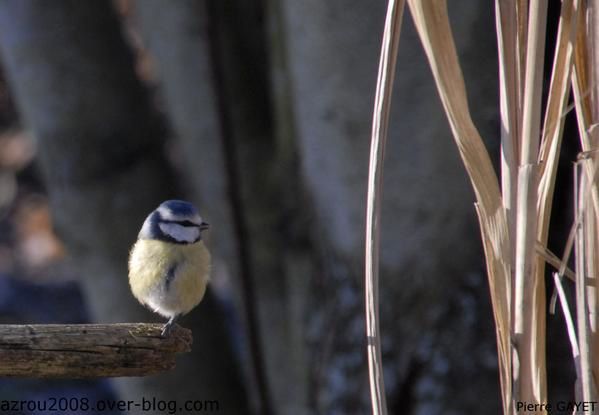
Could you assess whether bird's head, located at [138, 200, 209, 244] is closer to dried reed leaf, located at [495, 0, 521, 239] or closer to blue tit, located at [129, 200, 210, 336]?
blue tit, located at [129, 200, 210, 336]

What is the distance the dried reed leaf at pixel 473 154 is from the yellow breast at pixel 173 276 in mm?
630

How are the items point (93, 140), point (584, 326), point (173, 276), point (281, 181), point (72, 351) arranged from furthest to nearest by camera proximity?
point (281, 181), point (93, 140), point (173, 276), point (72, 351), point (584, 326)

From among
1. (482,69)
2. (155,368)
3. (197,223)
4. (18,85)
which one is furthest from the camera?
(18,85)

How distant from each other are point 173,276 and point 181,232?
0.28 ft

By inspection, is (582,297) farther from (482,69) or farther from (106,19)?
(106,19)

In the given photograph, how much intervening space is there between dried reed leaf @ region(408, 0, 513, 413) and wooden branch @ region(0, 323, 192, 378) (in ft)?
1.44

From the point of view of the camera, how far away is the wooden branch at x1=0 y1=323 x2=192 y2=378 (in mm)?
1140

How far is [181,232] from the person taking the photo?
1.61 metres

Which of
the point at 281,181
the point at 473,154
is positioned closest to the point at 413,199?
the point at 281,181

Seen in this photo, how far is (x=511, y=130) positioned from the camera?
1047 mm

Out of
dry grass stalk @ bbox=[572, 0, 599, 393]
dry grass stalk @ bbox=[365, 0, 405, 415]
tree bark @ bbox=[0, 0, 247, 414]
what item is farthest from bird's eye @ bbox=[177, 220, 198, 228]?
tree bark @ bbox=[0, 0, 247, 414]

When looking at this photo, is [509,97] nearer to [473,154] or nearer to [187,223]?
[473,154]

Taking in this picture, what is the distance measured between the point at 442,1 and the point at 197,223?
696 mm

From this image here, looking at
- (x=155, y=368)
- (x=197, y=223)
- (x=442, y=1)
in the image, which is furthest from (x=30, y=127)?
(x=442, y=1)
